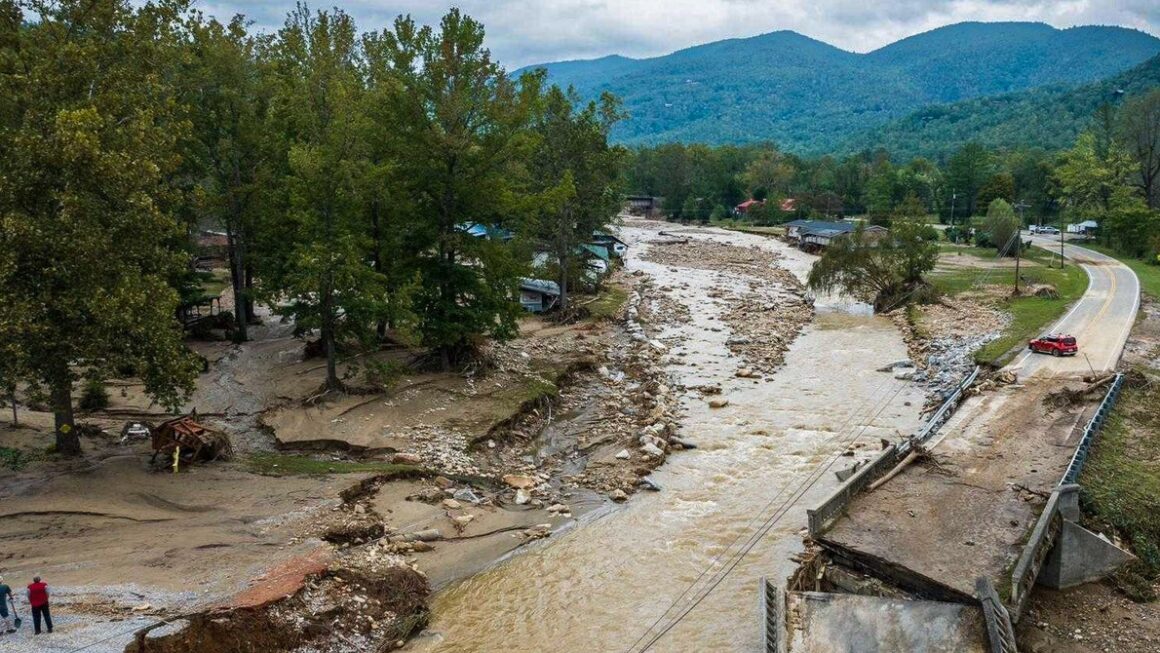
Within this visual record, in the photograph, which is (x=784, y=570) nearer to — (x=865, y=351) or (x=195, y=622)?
(x=195, y=622)

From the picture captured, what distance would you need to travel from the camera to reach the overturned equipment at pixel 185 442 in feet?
73.3

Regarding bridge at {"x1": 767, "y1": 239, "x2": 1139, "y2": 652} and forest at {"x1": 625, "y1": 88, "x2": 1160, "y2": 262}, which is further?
forest at {"x1": 625, "y1": 88, "x2": 1160, "y2": 262}

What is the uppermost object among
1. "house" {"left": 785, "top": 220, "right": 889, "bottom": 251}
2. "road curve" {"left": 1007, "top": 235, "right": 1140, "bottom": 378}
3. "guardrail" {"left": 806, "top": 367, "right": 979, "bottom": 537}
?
"house" {"left": 785, "top": 220, "right": 889, "bottom": 251}

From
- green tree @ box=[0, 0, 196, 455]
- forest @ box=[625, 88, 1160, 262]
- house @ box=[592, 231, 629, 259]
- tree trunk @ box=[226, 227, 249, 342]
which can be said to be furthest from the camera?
forest @ box=[625, 88, 1160, 262]

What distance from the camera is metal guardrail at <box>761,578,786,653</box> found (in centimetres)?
1416

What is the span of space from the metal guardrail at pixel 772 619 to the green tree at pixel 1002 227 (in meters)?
68.7

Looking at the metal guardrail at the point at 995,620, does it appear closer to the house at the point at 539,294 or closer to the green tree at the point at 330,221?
the green tree at the point at 330,221

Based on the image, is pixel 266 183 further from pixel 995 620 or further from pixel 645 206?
pixel 645 206

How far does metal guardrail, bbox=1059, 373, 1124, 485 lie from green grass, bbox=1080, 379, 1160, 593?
22cm

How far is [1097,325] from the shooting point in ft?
130

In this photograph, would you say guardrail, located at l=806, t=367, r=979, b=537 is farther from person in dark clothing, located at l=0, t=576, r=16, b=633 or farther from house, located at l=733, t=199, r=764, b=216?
house, located at l=733, t=199, r=764, b=216

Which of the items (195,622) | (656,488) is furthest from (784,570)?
(195,622)

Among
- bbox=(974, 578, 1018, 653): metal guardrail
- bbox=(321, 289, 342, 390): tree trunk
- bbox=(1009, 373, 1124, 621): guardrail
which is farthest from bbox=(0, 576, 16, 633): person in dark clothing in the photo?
bbox=(1009, 373, 1124, 621): guardrail

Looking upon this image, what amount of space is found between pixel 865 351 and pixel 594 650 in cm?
3029
